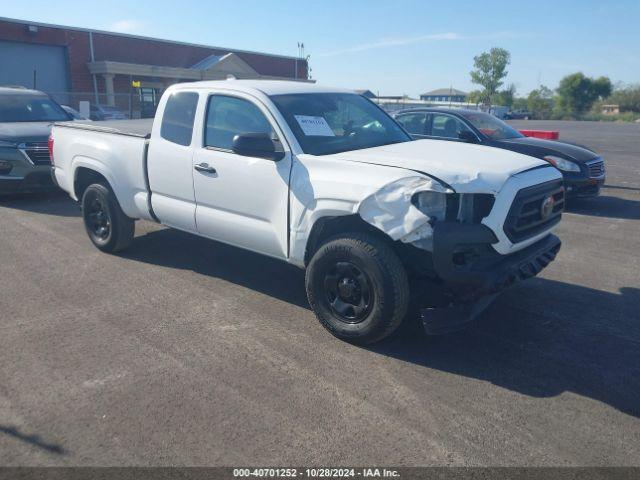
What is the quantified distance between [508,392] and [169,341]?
2484 mm

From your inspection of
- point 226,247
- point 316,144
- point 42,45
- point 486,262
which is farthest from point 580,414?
point 42,45

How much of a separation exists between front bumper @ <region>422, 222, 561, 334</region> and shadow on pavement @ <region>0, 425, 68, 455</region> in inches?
92.6

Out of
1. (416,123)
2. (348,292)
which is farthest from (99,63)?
(348,292)

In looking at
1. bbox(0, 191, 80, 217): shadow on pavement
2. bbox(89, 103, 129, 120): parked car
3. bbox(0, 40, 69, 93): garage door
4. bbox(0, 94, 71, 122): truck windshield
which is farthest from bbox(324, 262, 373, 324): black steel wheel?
bbox(0, 40, 69, 93): garage door

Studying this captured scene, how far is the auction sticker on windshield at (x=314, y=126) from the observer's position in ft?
15.2

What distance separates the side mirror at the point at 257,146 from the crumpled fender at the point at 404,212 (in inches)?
40.5

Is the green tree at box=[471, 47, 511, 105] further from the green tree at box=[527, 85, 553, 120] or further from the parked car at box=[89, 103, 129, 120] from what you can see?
the parked car at box=[89, 103, 129, 120]

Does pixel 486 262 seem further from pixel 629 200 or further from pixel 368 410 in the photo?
pixel 629 200

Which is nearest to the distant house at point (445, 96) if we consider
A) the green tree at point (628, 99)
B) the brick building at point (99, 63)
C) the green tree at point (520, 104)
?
the green tree at point (520, 104)

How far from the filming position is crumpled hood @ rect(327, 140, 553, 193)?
12.4ft

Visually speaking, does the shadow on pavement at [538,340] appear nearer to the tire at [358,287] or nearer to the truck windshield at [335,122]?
the tire at [358,287]

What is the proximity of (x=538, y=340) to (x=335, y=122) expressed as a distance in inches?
99.8

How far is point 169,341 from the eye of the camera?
13.8ft

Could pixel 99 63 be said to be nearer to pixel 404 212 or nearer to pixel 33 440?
pixel 404 212
